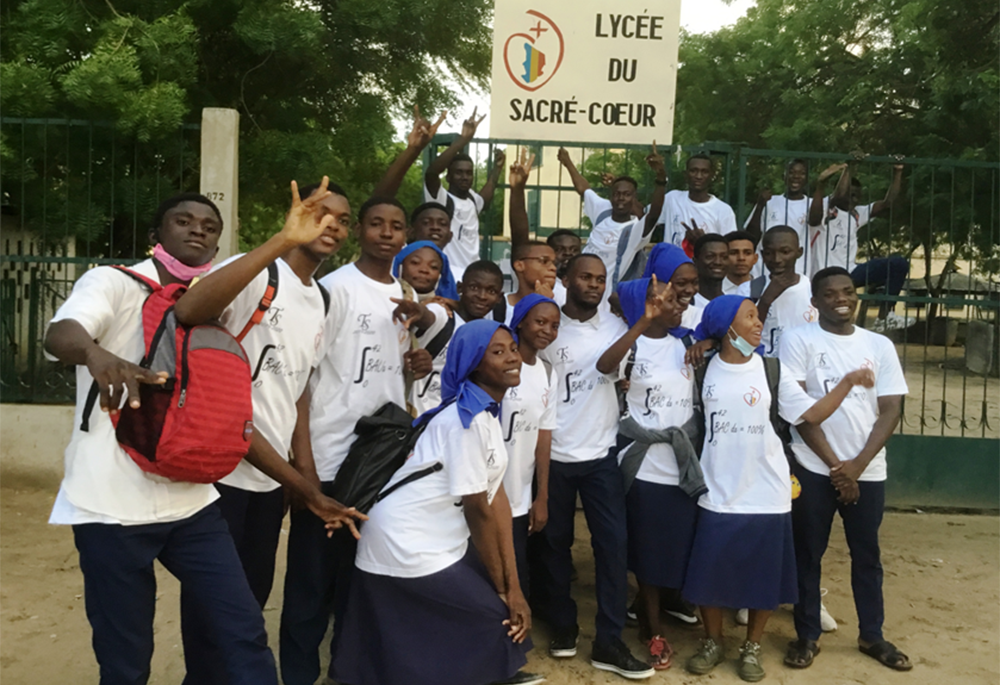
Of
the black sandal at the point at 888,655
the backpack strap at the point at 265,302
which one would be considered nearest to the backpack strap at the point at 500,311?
the backpack strap at the point at 265,302

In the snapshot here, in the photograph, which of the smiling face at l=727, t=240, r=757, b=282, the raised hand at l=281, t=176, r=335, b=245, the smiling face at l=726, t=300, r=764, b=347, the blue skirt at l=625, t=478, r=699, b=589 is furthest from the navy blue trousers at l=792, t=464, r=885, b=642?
the raised hand at l=281, t=176, r=335, b=245

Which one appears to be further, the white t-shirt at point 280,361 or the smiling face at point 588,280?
the smiling face at point 588,280

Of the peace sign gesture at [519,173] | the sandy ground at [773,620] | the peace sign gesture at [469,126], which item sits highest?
the peace sign gesture at [469,126]

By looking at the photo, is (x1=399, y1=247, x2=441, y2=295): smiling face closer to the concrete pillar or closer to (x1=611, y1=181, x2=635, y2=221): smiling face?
(x1=611, y1=181, x2=635, y2=221): smiling face

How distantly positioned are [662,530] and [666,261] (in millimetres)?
1252

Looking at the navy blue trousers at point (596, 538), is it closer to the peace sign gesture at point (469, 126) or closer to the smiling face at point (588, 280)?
the smiling face at point (588, 280)

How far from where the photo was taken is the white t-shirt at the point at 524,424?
13.1 feet

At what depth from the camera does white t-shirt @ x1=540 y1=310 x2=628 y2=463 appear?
14.0ft

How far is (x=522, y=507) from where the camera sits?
13.4ft

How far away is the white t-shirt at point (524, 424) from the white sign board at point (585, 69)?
251 cm

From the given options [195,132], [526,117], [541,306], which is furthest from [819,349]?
[195,132]

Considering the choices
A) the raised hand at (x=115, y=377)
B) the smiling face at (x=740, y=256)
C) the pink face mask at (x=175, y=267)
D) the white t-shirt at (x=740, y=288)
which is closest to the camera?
the raised hand at (x=115, y=377)

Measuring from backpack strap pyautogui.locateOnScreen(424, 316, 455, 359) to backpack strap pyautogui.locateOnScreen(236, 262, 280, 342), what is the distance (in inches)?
37.0

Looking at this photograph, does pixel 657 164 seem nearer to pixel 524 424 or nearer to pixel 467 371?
pixel 524 424
